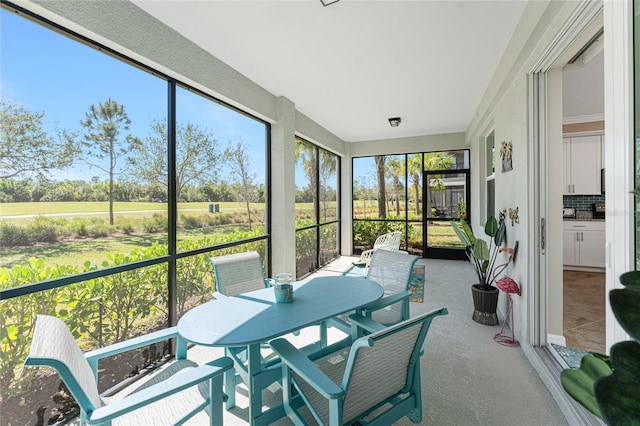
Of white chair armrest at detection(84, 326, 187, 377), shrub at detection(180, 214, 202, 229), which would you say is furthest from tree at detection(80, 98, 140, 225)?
white chair armrest at detection(84, 326, 187, 377)

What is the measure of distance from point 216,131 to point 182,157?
0.59m

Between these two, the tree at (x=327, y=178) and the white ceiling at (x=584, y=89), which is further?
the tree at (x=327, y=178)

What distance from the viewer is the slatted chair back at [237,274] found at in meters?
2.40

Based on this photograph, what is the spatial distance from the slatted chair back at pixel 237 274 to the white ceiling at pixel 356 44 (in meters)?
2.02

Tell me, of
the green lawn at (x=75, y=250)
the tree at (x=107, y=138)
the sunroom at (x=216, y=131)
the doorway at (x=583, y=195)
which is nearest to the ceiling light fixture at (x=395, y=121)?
the sunroom at (x=216, y=131)

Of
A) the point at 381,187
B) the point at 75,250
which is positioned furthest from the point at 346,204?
the point at 75,250

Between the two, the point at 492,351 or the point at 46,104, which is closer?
the point at 46,104

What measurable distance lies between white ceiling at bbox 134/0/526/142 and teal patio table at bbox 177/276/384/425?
2226 mm

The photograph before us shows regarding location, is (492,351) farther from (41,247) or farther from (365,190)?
(365,190)

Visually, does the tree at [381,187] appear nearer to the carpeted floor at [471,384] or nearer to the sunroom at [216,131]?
the sunroom at [216,131]

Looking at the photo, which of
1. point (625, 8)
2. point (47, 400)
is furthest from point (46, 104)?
point (625, 8)

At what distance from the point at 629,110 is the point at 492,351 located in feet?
7.35

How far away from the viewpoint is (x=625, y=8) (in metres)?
1.20

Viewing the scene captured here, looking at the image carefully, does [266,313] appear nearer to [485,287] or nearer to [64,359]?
[64,359]
